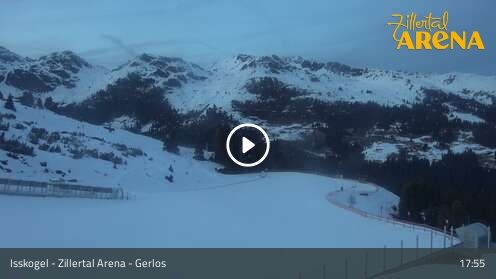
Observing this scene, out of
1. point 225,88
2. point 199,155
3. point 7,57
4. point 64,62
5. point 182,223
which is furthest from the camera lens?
point 64,62

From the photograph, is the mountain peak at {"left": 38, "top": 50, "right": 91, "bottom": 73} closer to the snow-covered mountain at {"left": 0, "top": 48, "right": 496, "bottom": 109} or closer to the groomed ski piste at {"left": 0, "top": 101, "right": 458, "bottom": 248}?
the snow-covered mountain at {"left": 0, "top": 48, "right": 496, "bottom": 109}

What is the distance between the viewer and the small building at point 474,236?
7.57 m

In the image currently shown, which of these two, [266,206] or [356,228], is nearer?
[356,228]

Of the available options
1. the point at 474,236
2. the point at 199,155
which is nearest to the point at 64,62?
the point at 199,155

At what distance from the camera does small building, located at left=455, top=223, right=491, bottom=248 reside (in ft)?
24.8

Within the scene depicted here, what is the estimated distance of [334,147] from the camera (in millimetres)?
71625

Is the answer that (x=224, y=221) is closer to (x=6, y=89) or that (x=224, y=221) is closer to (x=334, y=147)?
(x=334, y=147)

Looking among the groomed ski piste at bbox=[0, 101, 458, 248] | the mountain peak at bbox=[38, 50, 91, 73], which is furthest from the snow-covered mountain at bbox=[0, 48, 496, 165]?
the groomed ski piste at bbox=[0, 101, 458, 248]

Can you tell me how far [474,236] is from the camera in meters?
7.81

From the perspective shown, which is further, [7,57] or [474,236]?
[7,57]

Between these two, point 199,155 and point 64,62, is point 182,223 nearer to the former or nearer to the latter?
point 199,155

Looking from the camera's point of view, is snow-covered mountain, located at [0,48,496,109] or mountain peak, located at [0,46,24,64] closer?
snow-covered mountain, located at [0,48,496,109]
